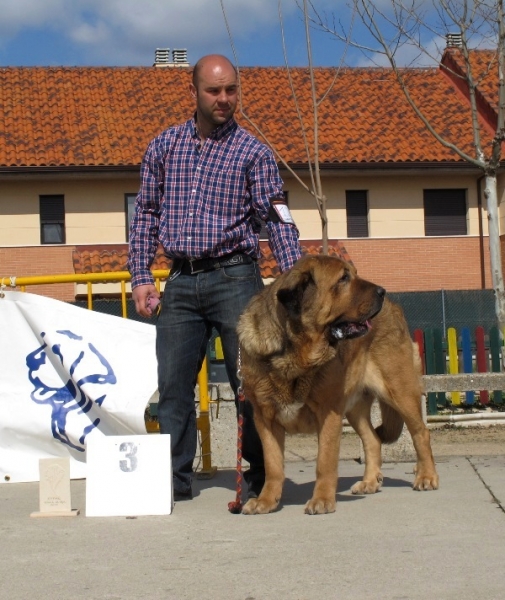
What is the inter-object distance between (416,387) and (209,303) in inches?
59.4

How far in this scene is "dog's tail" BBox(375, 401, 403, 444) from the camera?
6.22 meters

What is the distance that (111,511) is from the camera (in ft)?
17.1

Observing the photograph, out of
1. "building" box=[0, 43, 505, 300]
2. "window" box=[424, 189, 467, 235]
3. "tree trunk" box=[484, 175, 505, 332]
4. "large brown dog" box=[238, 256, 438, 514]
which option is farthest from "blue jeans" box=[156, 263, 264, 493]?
"window" box=[424, 189, 467, 235]

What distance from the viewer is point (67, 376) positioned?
21.8 ft

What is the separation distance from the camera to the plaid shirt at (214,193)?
18.0ft

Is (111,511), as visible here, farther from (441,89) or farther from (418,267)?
(441,89)

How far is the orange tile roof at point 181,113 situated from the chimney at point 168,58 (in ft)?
6.20

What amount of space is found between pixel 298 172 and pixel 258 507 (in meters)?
21.3

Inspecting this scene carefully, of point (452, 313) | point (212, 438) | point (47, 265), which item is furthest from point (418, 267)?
point (212, 438)

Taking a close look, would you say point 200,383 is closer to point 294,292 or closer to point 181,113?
point 294,292

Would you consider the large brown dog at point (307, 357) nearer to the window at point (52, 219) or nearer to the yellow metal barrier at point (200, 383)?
the yellow metal barrier at point (200, 383)

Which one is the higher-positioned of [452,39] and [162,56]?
[162,56]

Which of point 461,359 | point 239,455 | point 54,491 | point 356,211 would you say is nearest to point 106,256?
point 356,211

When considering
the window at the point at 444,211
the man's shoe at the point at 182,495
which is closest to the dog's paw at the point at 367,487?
the man's shoe at the point at 182,495
